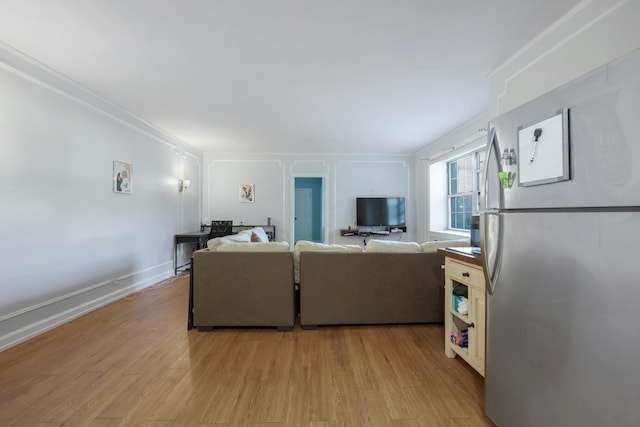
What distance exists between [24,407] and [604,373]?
8.73 feet

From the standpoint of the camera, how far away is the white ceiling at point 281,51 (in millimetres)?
1847

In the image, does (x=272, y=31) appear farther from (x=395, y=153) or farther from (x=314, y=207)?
(x=314, y=207)

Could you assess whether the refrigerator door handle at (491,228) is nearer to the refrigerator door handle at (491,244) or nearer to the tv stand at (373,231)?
the refrigerator door handle at (491,244)

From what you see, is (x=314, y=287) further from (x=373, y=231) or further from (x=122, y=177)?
(x=373, y=231)

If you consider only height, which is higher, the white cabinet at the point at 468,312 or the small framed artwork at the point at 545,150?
the small framed artwork at the point at 545,150

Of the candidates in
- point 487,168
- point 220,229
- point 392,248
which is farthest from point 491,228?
point 220,229

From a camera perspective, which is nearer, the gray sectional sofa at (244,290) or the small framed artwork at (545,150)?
the small framed artwork at (545,150)

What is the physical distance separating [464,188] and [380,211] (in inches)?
70.0

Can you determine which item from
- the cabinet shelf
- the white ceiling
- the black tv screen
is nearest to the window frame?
the white ceiling

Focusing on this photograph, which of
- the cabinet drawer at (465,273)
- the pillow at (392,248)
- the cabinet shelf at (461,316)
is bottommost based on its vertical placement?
the cabinet shelf at (461,316)

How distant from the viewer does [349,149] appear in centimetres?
579

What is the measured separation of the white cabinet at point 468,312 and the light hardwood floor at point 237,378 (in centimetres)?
13

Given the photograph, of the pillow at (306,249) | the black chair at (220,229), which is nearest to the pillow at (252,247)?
the pillow at (306,249)

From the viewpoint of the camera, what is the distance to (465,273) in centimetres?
182
